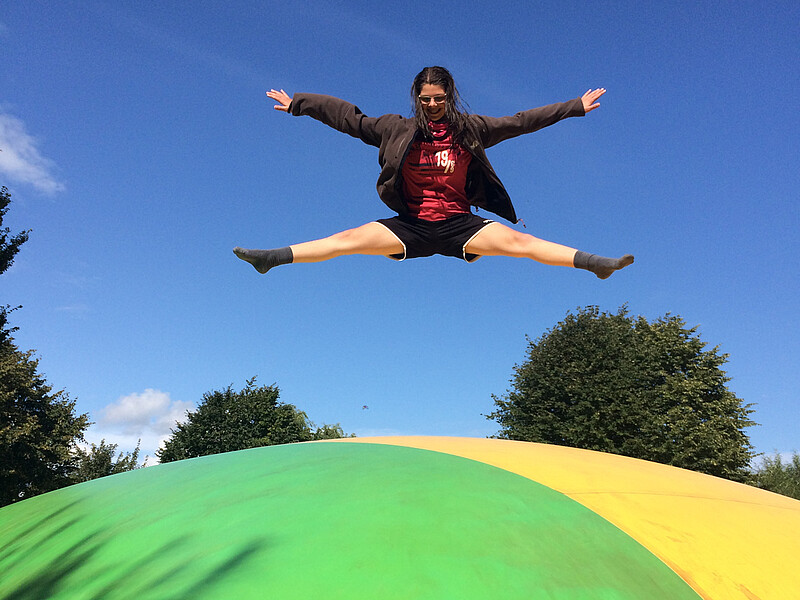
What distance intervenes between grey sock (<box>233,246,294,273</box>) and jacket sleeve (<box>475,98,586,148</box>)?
6.74 feet

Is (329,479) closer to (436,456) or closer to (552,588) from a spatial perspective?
(436,456)

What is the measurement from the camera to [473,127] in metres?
4.81

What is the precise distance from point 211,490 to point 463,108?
3.77 metres

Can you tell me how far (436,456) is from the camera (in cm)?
388

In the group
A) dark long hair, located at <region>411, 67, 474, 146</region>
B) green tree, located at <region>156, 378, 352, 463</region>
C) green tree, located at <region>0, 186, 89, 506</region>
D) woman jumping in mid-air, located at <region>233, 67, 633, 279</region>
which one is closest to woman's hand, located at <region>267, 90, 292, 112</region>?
woman jumping in mid-air, located at <region>233, 67, 633, 279</region>

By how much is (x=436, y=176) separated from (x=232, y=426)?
22937mm

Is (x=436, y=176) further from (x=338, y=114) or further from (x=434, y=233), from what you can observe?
(x=338, y=114)

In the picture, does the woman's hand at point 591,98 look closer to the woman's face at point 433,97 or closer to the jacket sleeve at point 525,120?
the jacket sleeve at point 525,120

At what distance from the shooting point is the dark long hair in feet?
15.5

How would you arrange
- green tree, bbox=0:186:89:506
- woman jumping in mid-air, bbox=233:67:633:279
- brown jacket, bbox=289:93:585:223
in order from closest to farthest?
woman jumping in mid-air, bbox=233:67:633:279 → brown jacket, bbox=289:93:585:223 → green tree, bbox=0:186:89:506

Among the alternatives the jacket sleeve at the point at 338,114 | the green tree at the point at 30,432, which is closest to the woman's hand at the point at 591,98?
the jacket sleeve at the point at 338,114

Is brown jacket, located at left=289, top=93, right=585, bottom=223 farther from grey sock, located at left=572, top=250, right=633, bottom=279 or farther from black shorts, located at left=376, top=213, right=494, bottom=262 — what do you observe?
grey sock, located at left=572, top=250, right=633, bottom=279

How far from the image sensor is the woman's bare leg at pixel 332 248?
4410 millimetres

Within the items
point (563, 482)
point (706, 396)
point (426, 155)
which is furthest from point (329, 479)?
point (706, 396)
